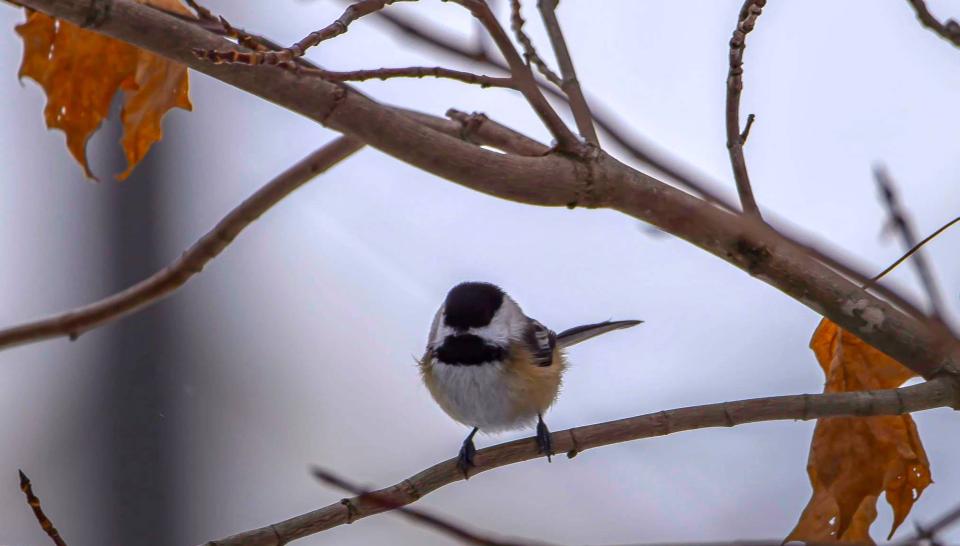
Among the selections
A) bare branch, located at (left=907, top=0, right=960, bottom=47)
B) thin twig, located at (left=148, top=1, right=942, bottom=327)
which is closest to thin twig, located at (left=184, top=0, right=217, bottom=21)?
thin twig, located at (left=148, top=1, right=942, bottom=327)

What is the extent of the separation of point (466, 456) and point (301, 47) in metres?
1.25

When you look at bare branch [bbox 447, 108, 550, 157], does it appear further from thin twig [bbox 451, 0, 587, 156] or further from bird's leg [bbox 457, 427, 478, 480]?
bird's leg [bbox 457, 427, 478, 480]

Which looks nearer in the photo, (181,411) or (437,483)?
(437,483)

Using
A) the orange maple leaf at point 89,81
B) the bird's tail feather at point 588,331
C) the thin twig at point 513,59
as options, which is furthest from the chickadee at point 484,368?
the thin twig at point 513,59

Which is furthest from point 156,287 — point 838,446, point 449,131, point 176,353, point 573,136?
point 176,353

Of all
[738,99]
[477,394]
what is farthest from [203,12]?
[477,394]

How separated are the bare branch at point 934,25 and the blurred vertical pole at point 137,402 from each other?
16.5 feet

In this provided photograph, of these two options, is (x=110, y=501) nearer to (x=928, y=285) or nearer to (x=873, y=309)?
(x=873, y=309)

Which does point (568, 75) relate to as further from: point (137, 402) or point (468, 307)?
point (137, 402)

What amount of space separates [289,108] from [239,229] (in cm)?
70

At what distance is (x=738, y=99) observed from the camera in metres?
1.71

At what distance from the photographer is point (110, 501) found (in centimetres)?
607

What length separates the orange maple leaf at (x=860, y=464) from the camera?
1910 mm

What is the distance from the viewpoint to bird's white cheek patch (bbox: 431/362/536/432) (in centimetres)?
299
